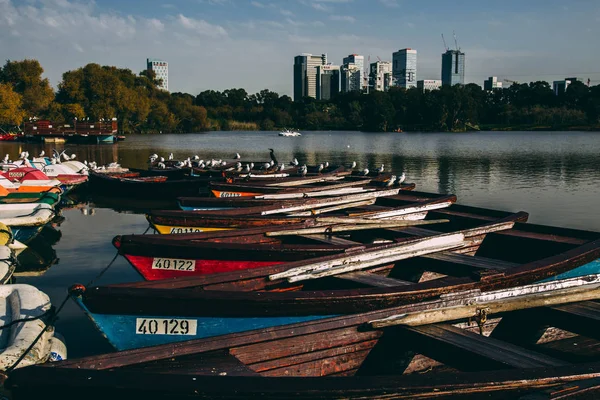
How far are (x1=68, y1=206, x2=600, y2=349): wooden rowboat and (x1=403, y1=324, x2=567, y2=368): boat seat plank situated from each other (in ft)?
1.83

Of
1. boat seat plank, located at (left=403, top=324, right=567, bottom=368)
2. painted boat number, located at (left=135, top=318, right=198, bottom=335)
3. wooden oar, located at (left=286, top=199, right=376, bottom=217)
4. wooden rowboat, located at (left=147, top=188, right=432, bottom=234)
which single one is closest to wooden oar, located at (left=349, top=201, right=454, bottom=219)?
wooden rowboat, located at (left=147, top=188, right=432, bottom=234)

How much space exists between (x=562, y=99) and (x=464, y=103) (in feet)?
86.8

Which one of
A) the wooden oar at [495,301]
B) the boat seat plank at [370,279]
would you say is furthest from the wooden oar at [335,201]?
the wooden oar at [495,301]

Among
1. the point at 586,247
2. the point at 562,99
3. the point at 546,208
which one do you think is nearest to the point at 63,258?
the point at 586,247

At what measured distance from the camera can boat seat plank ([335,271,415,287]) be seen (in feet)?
22.1

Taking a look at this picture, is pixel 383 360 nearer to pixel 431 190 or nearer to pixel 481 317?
pixel 481 317

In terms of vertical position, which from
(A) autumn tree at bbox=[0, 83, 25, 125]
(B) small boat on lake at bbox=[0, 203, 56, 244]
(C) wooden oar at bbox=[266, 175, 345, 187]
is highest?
(A) autumn tree at bbox=[0, 83, 25, 125]

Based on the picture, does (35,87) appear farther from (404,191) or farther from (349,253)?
(349,253)

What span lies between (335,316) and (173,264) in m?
3.06

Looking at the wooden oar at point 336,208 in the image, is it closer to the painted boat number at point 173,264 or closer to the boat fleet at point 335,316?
the boat fleet at point 335,316

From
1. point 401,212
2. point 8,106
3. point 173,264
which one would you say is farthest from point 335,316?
point 8,106

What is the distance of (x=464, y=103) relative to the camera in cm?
12338

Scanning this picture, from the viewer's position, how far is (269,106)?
550ft

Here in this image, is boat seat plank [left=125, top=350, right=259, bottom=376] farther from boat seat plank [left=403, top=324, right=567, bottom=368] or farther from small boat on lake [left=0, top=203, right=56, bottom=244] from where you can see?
small boat on lake [left=0, top=203, right=56, bottom=244]
